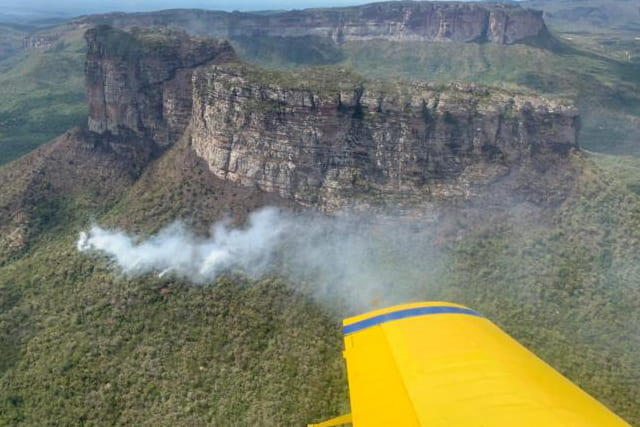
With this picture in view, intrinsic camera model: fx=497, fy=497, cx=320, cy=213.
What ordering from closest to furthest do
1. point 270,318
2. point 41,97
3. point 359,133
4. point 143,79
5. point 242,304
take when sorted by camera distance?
1. point 270,318
2. point 242,304
3. point 359,133
4. point 143,79
5. point 41,97

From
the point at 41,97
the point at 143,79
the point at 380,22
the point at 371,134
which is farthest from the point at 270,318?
the point at 380,22

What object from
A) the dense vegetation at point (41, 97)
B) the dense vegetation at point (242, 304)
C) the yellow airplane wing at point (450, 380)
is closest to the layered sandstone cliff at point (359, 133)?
the dense vegetation at point (242, 304)

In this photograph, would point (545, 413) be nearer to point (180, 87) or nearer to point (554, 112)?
point (554, 112)

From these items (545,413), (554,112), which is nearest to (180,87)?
(554,112)

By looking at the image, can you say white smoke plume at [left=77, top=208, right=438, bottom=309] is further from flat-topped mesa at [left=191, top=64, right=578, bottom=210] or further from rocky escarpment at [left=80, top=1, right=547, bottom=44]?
rocky escarpment at [left=80, top=1, right=547, bottom=44]

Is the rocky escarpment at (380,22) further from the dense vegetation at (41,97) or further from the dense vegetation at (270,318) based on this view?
the dense vegetation at (270,318)

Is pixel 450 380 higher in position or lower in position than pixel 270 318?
higher

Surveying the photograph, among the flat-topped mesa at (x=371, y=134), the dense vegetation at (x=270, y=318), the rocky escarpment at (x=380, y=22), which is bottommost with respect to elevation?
the dense vegetation at (x=270, y=318)

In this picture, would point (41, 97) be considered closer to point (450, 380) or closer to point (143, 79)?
point (143, 79)
